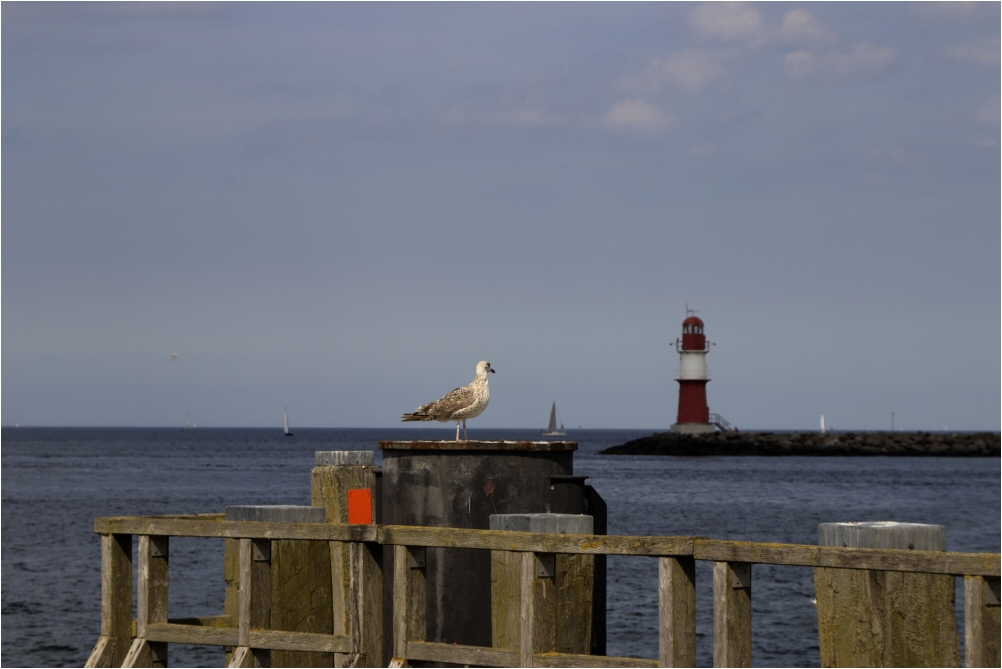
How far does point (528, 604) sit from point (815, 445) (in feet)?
389

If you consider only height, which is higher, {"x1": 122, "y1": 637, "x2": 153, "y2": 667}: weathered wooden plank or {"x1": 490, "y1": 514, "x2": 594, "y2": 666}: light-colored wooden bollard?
{"x1": 490, "y1": 514, "x2": 594, "y2": 666}: light-colored wooden bollard

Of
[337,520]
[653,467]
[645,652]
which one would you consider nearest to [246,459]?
[653,467]

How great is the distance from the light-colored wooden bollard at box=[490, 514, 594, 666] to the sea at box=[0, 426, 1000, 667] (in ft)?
46.1

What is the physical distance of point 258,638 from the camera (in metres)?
7.12

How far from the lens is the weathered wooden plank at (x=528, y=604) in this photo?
19.9 feet

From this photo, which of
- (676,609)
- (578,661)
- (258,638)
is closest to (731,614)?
(676,609)

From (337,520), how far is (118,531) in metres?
3.03

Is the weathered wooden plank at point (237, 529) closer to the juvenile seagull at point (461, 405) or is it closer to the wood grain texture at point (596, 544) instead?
the wood grain texture at point (596, 544)

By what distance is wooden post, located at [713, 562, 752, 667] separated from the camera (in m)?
5.62

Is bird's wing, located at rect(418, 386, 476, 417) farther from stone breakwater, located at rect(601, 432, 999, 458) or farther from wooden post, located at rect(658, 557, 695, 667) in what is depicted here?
stone breakwater, located at rect(601, 432, 999, 458)

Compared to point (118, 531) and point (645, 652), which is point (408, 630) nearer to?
point (118, 531)

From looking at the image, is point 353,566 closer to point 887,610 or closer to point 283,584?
point 283,584

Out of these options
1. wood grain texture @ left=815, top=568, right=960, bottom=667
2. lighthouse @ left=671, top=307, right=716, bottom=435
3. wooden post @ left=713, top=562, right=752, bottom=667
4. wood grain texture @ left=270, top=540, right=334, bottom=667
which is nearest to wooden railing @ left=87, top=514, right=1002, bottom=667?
wooden post @ left=713, top=562, right=752, bottom=667

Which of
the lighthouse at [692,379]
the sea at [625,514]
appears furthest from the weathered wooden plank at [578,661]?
the lighthouse at [692,379]
